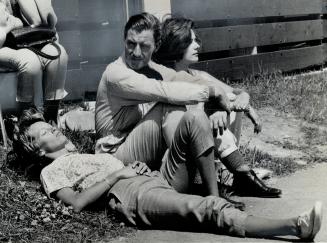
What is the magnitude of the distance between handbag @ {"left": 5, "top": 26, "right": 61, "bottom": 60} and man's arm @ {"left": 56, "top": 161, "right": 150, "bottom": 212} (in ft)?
5.66

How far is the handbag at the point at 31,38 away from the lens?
17.0 ft

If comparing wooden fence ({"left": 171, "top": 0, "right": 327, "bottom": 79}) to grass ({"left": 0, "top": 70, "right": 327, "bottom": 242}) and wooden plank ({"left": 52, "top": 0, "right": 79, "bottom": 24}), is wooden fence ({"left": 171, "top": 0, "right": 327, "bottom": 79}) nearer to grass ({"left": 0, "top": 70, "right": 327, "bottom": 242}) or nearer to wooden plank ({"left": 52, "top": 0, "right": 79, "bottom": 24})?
wooden plank ({"left": 52, "top": 0, "right": 79, "bottom": 24})

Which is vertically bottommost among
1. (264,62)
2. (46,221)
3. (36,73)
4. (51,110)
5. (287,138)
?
(287,138)

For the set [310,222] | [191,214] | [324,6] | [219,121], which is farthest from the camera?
[324,6]

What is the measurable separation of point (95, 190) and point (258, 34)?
19.0 ft

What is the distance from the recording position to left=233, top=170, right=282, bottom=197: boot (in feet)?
14.3

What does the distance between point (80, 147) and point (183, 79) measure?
3.75ft

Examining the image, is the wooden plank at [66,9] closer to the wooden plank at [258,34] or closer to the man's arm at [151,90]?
the wooden plank at [258,34]

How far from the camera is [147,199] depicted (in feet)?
12.0

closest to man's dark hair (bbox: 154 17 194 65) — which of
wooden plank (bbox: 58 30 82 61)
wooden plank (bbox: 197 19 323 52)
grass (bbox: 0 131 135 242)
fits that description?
grass (bbox: 0 131 135 242)

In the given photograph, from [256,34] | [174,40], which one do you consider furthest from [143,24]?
[256,34]

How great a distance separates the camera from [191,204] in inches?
137

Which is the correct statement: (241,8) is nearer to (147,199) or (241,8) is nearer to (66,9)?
(66,9)

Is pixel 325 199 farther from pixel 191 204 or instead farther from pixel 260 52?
pixel 260 52
